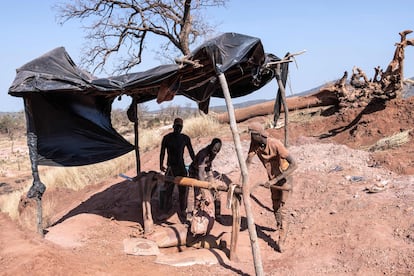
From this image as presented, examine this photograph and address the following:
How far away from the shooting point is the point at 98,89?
595 centimetres

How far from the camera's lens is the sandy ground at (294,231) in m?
4.91

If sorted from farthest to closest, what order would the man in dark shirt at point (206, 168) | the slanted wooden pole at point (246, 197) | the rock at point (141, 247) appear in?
the man in dark shirt at point (206, 168), the rock at point (141, 247), the slanted wooden pole at point (246, 197)

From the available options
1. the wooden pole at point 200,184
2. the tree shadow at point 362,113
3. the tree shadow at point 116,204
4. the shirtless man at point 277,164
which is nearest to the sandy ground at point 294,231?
the tree shadow at point 116,204

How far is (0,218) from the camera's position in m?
6.23

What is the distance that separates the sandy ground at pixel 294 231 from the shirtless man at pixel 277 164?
46 centimetres

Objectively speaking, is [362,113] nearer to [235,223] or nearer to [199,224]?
[199,224]

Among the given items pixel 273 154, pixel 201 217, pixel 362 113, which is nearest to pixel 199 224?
pixel 201 217

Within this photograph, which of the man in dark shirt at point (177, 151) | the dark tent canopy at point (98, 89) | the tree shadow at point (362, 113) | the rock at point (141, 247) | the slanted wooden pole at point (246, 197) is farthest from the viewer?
the tree shadow at point (362, 113)

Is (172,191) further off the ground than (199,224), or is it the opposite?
(172,191)

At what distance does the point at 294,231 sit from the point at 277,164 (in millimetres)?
1153

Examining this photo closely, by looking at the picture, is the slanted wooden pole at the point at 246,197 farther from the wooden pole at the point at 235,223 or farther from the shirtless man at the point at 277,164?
the shirtless man at the point at 277,164

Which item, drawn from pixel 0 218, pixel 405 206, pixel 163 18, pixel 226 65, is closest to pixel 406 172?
pixel 405 206

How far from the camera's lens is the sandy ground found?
4.91 m

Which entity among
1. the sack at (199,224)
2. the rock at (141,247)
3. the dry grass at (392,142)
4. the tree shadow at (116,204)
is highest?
the dry grass at (392,142)
